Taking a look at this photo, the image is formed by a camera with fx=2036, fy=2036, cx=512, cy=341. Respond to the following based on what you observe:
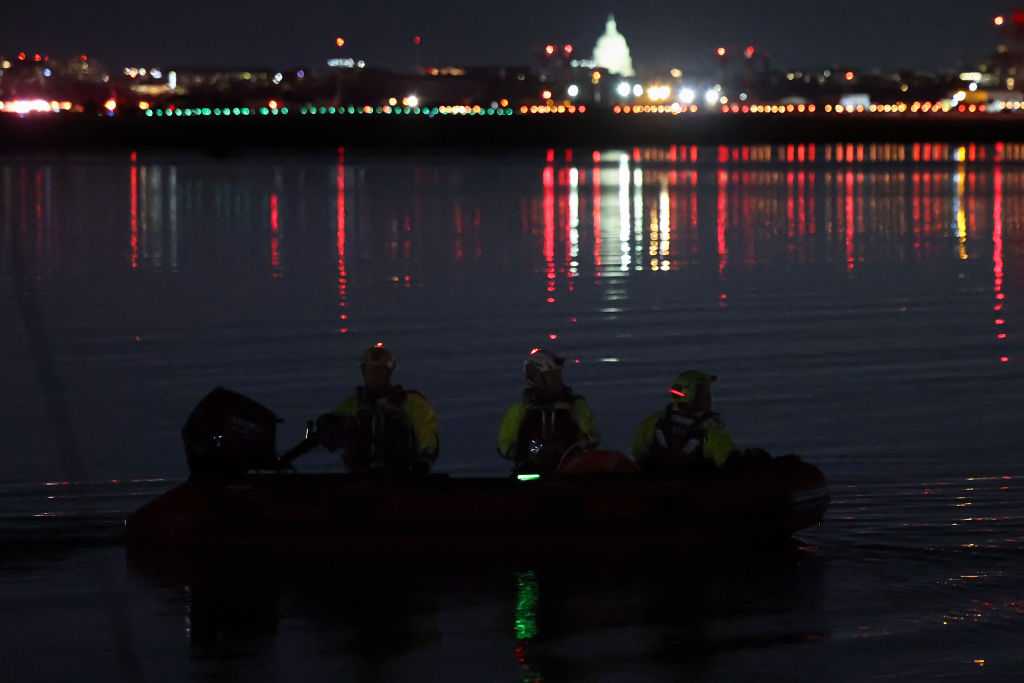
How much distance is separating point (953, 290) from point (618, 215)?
28896 mm

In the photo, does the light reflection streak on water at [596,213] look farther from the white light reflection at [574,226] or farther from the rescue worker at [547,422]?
the rescue worker at [547,422]

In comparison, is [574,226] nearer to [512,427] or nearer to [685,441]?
[512,427]

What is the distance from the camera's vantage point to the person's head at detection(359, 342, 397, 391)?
14.6 metres

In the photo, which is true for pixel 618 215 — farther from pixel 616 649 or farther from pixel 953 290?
pixel 616 649

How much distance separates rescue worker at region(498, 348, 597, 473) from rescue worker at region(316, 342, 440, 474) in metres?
0.61

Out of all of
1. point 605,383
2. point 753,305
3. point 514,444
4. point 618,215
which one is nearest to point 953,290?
point 753,305

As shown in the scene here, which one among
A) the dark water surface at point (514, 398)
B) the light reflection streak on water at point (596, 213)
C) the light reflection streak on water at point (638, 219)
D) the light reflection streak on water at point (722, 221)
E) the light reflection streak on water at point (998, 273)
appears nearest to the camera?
the dark water surface at point (514, 398)

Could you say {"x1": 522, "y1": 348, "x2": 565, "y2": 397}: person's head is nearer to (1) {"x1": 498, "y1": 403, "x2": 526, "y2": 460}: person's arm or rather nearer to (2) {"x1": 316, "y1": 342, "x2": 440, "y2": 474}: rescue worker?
(1) {"x1": 498, "y1": 403, "x2": 526, "y2": 460}: person's arm

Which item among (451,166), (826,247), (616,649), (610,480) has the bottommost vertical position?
(616,649)

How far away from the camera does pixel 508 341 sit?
28.4m

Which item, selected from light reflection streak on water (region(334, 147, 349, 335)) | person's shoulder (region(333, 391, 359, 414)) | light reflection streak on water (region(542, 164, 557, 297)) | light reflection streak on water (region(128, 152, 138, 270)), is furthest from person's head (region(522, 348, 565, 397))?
light reflection streak on water (region(128, 152, 138, 270))

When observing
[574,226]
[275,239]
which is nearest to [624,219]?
[574,226]

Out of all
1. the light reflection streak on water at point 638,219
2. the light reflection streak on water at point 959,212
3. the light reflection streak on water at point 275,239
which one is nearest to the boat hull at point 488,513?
the light reflection streak on water at point 275,239

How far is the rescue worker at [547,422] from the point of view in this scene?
48.3ft
